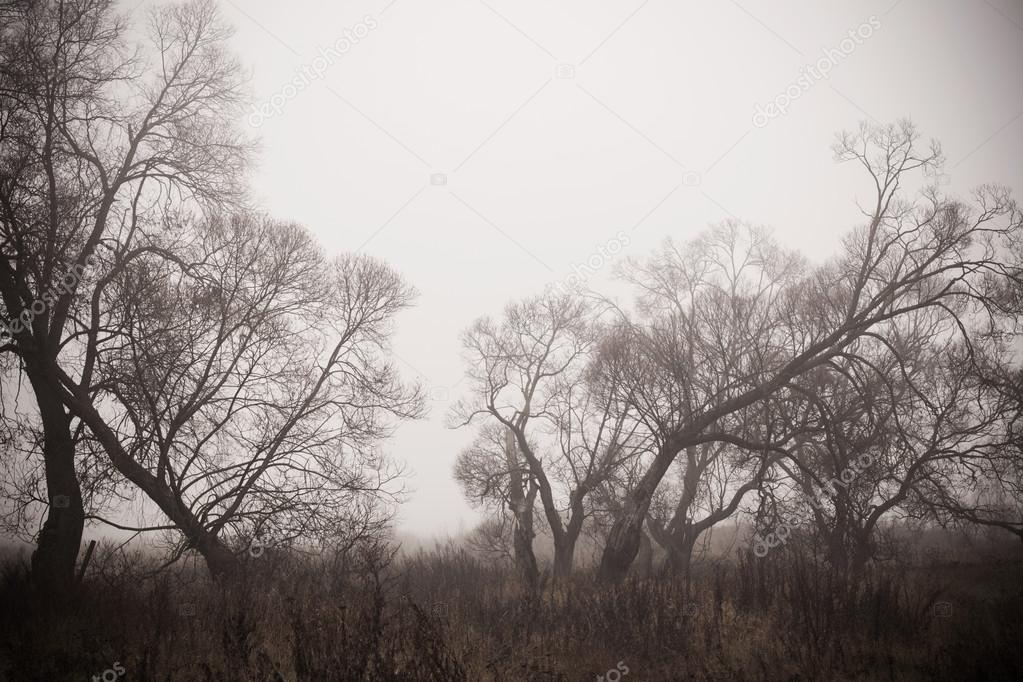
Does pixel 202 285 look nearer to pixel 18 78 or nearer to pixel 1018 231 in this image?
pixel 18 78

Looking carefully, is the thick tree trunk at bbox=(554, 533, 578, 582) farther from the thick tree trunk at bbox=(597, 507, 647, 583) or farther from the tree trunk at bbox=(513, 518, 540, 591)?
the thick tree trunk at bbox=(597, 507, 647, 583)

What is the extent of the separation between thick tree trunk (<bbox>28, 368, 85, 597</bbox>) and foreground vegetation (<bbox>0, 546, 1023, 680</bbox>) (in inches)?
28.0

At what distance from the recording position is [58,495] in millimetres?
7762

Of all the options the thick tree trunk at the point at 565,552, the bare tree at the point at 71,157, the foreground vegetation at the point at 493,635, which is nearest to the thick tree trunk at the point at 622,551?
the foreground vegetation at the point at 493,635

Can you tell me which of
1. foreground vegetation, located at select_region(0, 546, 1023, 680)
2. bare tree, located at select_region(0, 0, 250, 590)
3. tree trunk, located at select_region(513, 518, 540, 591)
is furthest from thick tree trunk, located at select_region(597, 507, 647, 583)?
bare tree, located at select_region(0, 0, 250, 590)

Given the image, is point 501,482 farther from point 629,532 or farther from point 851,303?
point 851,303

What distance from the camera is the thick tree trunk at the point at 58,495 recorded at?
294 inches

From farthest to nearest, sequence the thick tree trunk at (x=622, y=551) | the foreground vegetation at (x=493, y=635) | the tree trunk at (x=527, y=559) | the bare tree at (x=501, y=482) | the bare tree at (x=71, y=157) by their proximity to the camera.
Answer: the bare tree at (x=501, y=482), the tree trunk at (x=527, y=559), the thick tree trunk at (x=622, y=551), the bare tree at (x=71, y=157), the foreground vegetation at (x=493, y=635)

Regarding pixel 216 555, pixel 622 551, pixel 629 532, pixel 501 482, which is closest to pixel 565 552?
pixel 501 482

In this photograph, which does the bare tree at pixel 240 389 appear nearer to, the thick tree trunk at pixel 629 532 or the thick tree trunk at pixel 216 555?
the thick tree trunk at pixel 216 555

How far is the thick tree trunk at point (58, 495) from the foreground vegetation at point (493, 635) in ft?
2.33

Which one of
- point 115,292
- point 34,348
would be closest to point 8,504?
point 34,348

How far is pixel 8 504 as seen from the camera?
7.69 m

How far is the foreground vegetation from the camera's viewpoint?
4.11 metres
